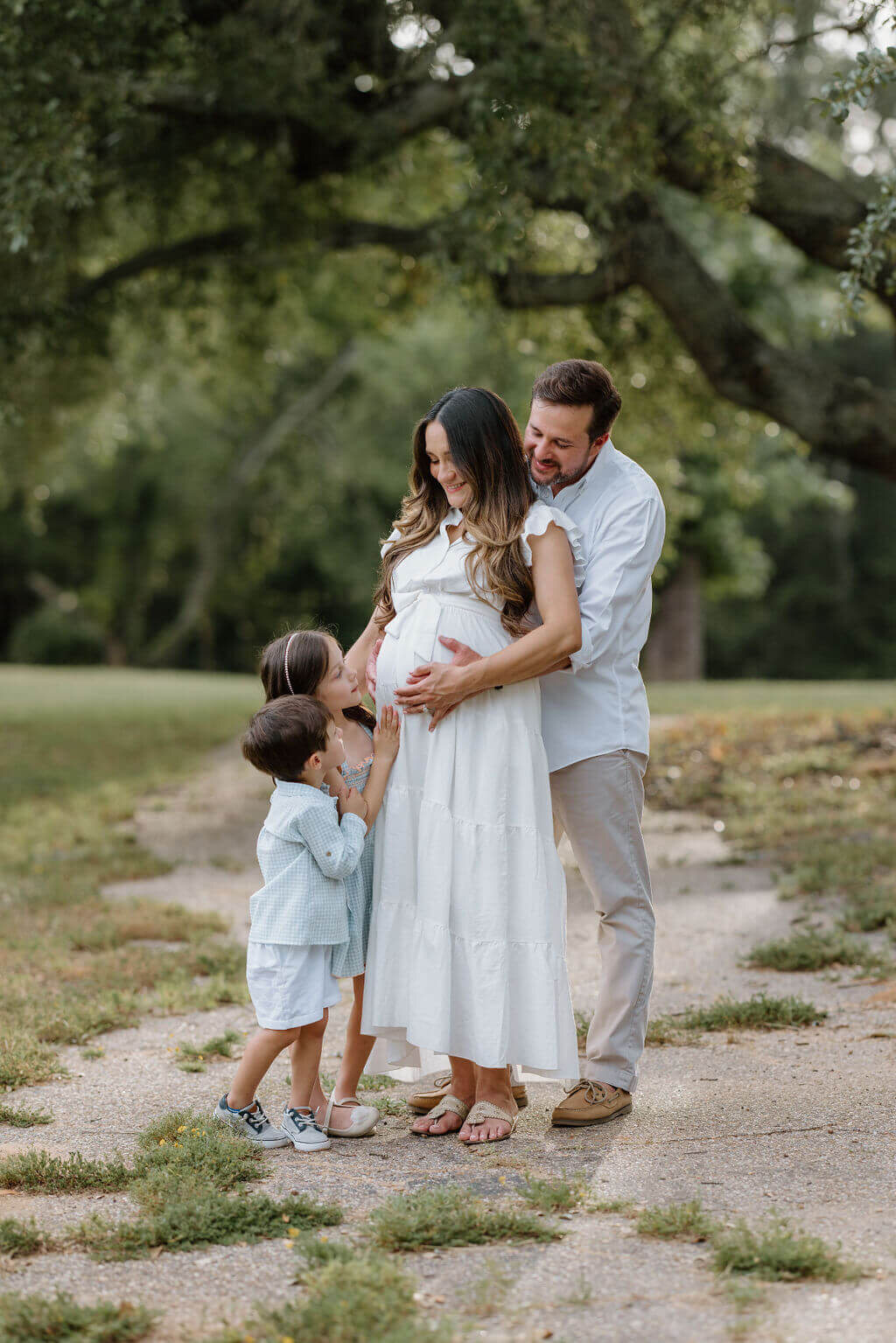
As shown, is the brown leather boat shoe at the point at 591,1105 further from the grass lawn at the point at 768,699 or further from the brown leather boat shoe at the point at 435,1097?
the grass lawn at the point at 768,699

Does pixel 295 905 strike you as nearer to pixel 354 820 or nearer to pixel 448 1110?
pixel 354 820

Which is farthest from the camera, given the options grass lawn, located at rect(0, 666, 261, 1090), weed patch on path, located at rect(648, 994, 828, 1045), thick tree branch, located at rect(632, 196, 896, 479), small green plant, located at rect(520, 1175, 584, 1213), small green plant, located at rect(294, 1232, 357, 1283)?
thick tree branch, located at rect(632, 196, 896, 479)

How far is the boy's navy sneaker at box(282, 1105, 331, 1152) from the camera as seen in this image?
3.81m

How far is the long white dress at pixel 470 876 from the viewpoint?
12.5 feet

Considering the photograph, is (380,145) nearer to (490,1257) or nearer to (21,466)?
(21,466)

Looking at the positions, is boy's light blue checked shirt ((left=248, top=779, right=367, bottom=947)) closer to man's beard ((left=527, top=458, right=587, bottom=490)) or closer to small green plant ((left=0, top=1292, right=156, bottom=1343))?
man's beard ((left=527, top=458, right=587, bottom=490))

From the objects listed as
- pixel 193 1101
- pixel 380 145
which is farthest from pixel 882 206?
pixel 380 145

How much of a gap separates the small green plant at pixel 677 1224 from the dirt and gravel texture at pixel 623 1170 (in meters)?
0.03

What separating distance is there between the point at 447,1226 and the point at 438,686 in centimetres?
138

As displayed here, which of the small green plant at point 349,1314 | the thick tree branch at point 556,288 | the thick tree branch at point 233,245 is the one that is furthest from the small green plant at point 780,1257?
the thick tree branch at point 233,245

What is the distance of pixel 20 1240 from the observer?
3055mm

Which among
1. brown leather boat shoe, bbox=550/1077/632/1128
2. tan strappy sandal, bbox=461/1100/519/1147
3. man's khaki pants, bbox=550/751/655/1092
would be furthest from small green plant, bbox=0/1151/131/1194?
man's khaki pants, bbox=550/751/655/1092

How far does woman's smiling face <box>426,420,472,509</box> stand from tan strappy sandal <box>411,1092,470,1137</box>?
5.65ft

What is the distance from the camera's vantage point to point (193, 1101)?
13.9ft
